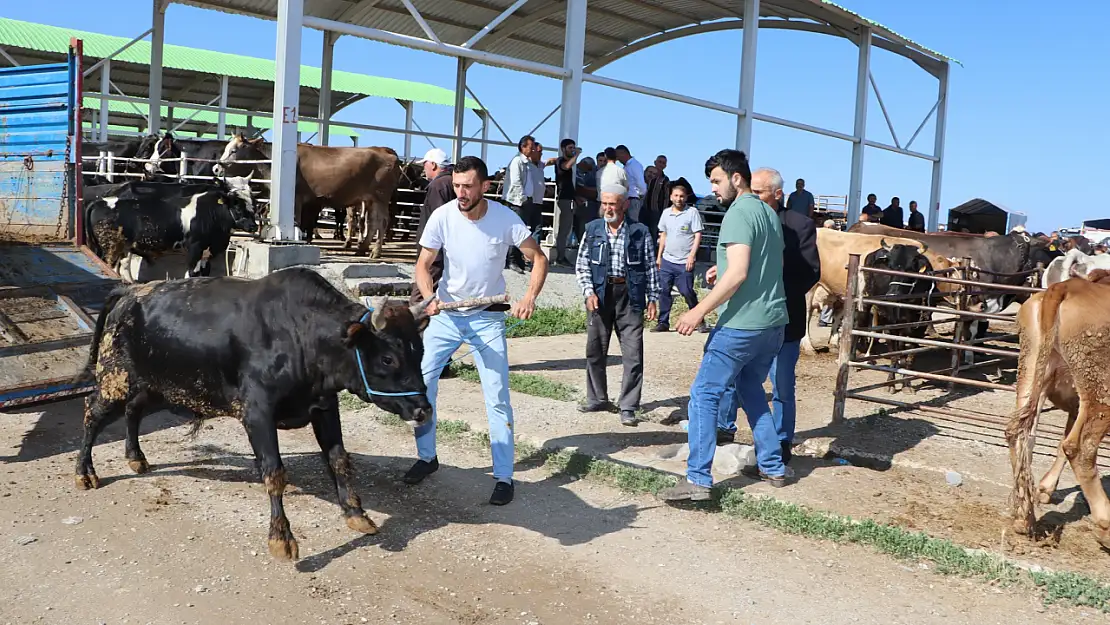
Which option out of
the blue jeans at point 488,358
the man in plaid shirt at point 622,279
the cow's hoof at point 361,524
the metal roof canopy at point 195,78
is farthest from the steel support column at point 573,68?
the metal roof canopy at point 195,78

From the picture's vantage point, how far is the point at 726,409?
21.8 feet

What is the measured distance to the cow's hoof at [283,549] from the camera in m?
4.38

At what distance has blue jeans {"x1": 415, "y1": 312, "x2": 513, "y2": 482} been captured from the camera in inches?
209

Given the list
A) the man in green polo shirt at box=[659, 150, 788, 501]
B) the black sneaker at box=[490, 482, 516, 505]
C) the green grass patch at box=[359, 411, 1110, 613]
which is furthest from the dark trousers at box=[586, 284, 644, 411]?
the black sneaker at box=[490, 482, 516, 505]

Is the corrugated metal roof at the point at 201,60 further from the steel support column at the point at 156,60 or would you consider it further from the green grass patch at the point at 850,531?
the green grass patch at the point at 850,531

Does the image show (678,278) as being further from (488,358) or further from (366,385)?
(366,385)

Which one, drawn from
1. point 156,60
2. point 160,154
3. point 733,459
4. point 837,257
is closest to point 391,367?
point 733,459

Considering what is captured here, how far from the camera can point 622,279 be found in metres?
7.12

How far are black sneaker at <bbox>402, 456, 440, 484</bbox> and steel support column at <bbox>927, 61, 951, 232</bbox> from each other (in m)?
20.3

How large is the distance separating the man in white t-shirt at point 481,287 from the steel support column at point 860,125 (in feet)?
55.9

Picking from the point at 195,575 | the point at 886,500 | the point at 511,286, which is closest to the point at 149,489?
the point at 195,575

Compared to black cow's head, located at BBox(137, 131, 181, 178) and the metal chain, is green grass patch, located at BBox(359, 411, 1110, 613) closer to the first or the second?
the metal chain

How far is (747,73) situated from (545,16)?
14.6ft

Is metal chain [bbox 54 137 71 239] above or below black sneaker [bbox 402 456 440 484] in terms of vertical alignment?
above
